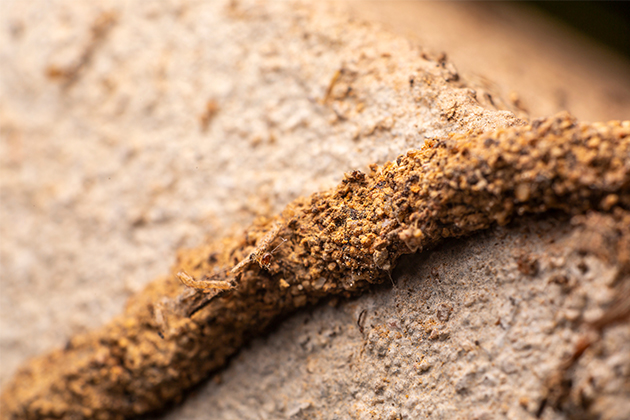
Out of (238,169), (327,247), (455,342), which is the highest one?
(238,169)

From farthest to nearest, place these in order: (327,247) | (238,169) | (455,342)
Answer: (238,169) < (327,247) < (455,342)

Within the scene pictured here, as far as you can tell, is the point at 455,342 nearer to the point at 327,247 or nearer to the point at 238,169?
the point at 327,247

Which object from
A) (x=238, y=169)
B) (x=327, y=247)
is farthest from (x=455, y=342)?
(x=238, y=169)

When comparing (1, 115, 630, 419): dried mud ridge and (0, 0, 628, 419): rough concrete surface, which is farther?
(0, 0, 628, 419): rough concrete surface

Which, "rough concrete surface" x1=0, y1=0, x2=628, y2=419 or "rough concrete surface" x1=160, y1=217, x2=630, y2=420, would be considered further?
"rough concrete surface" x1=0, y1=0, x2=628, y2=419

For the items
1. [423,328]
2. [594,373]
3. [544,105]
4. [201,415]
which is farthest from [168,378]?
[544,105]

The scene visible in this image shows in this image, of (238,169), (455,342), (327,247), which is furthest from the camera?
(238,169)
